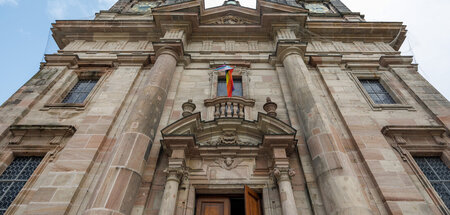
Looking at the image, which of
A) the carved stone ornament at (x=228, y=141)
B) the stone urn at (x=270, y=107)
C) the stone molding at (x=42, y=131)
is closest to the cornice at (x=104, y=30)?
the stone molding at (x=42, y=131)

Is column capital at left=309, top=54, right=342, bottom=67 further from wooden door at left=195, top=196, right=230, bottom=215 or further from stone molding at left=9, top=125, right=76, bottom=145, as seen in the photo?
stone molding at left=9, top=125, right=76, bottom=145

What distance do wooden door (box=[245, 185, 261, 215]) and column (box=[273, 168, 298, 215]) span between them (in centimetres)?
65

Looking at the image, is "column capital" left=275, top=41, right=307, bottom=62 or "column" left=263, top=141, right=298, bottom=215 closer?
"column" left=263, top=141, right=298, bottom=215

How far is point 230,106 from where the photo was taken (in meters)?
8.49

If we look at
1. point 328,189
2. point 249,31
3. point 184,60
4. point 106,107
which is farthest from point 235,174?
point 249,31

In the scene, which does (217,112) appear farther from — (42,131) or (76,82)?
(76,82)

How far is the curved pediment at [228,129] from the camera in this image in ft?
23.7

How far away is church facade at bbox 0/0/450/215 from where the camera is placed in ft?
19.4

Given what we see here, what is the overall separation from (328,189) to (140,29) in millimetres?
11978

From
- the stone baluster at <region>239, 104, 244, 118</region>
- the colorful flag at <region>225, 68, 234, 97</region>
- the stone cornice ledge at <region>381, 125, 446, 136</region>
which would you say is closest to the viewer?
the stone cornice ledge at <region>381, 125, 446, 136</region>

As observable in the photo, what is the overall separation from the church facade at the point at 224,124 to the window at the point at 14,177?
3 centimetres

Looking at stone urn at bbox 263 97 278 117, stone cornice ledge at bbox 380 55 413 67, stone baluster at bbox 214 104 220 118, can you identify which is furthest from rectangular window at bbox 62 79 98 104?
stone cornice ledge at bbox 380 55 413 67

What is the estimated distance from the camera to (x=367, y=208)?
4918mm

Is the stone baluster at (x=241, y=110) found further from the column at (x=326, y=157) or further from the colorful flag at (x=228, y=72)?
the column at (x=326, y=157)
